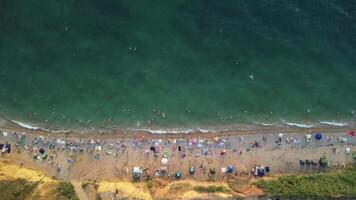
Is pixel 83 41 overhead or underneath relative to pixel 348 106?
overhead

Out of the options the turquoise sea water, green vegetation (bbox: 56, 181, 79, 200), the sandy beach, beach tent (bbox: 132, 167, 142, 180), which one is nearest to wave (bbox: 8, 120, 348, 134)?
the sandy beach

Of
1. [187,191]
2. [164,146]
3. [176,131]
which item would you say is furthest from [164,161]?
[187,191]

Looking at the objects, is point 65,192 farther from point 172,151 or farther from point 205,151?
point 205,151

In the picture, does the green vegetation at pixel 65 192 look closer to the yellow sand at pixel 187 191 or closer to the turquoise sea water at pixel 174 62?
the turquoise sea water at pixel 174 62

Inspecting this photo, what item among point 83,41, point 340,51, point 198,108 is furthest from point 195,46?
point 340,51

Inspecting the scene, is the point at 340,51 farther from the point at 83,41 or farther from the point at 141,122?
the point at 83,41
